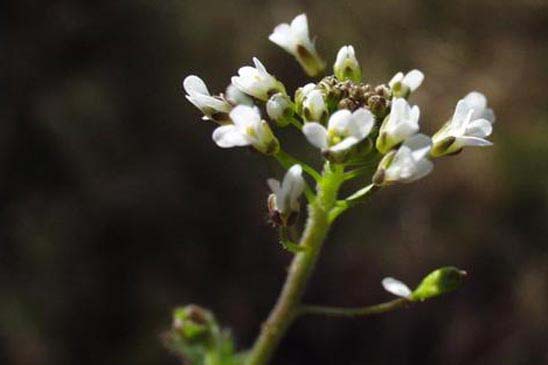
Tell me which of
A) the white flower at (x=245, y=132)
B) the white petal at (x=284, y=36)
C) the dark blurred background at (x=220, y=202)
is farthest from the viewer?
the dark blurred background at (x=220, y=202)

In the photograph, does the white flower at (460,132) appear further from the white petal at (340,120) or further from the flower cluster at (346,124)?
the white petal at (340,120)

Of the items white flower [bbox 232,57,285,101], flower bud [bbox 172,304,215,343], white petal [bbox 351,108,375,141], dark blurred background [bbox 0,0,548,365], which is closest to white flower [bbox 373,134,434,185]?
white petal [bbox 351,108,375,141]

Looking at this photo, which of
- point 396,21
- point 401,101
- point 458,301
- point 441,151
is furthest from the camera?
point 396,21

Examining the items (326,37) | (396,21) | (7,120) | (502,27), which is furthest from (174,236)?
(502,27)

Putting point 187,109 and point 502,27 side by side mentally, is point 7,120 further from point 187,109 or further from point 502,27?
point 502,27

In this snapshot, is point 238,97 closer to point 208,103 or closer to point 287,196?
point 208,103

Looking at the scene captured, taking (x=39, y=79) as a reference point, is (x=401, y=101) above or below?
below

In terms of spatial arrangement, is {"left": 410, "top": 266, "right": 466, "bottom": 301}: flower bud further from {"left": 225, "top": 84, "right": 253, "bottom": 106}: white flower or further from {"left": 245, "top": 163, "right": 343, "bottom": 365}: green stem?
{"left": 225, "top": 84, "right": 253, "bottom": 106}: white flower

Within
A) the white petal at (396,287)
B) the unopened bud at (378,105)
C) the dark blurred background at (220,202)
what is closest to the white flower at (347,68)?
the unopened bud at (378,105)
